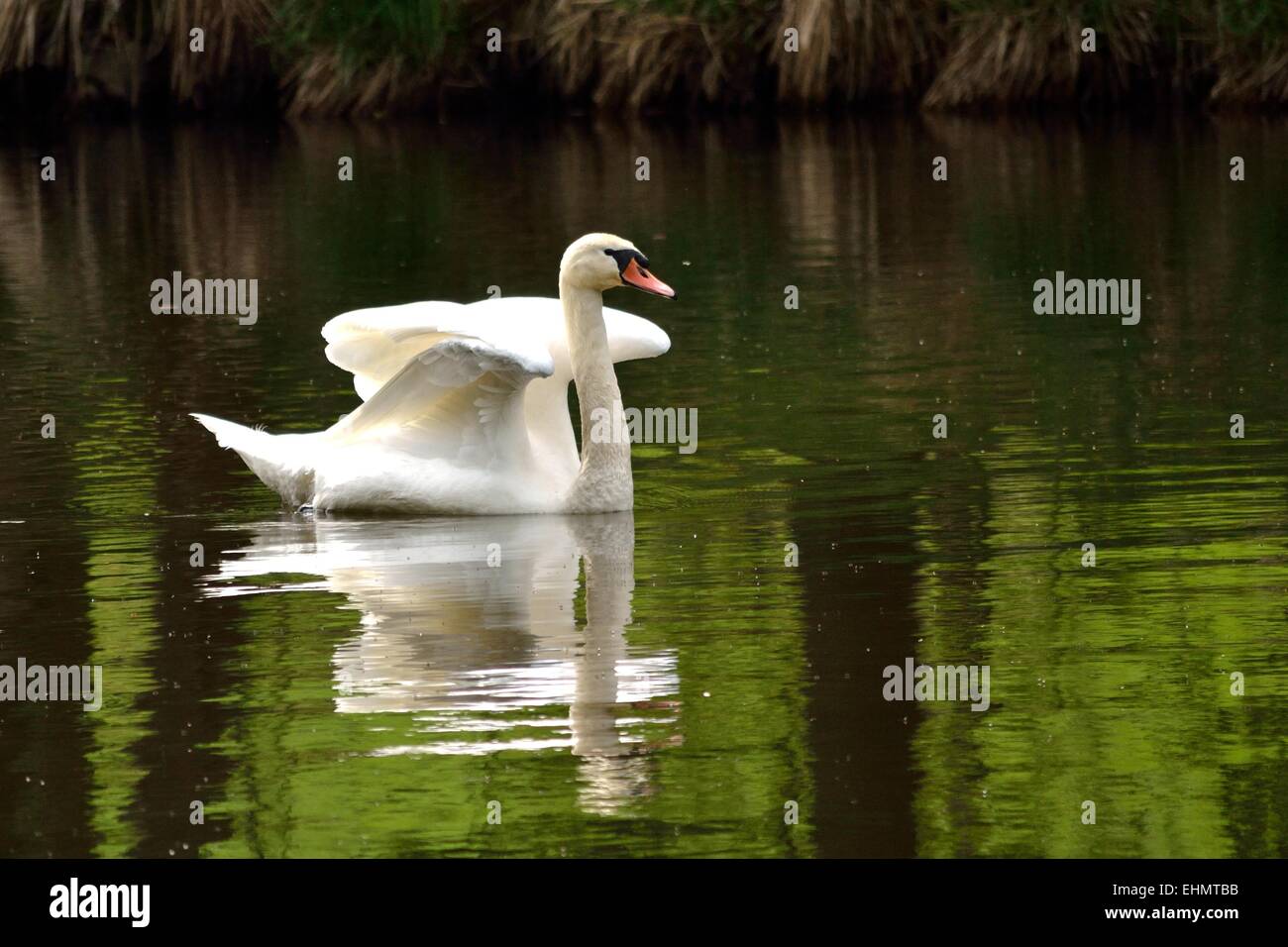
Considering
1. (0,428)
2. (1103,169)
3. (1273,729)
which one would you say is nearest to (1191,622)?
(1273,729)

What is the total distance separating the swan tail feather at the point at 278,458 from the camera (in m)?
11.9

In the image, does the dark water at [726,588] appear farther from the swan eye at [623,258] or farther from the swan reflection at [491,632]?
the swan eye at [623,258]

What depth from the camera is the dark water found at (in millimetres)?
7207

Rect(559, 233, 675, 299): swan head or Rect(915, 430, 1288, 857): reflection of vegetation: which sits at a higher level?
Rect(559, 233, 675, 299): swan head

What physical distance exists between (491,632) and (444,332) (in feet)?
7.78

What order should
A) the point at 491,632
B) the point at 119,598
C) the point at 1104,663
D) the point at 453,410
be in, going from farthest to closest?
the point at 453,410
the point at 119,598
the point at 491,632
the point at 1104,663

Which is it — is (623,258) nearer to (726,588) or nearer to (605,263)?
(605,263)

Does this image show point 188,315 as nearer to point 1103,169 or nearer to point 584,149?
point 1103,169

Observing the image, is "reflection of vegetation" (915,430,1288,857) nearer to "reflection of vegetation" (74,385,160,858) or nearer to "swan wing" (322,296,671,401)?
"swan wing" (322,296,671,401)

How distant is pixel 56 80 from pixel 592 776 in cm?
3418

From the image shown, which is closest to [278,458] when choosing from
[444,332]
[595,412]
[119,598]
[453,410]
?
[453,410]

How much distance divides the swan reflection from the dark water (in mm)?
27

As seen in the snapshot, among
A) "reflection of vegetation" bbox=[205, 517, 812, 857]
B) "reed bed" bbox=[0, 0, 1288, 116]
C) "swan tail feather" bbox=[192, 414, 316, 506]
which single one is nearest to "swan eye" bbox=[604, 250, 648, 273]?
"swan tail feather" bbox=[192, 414, 316, 506]

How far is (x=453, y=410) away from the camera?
458 inches
